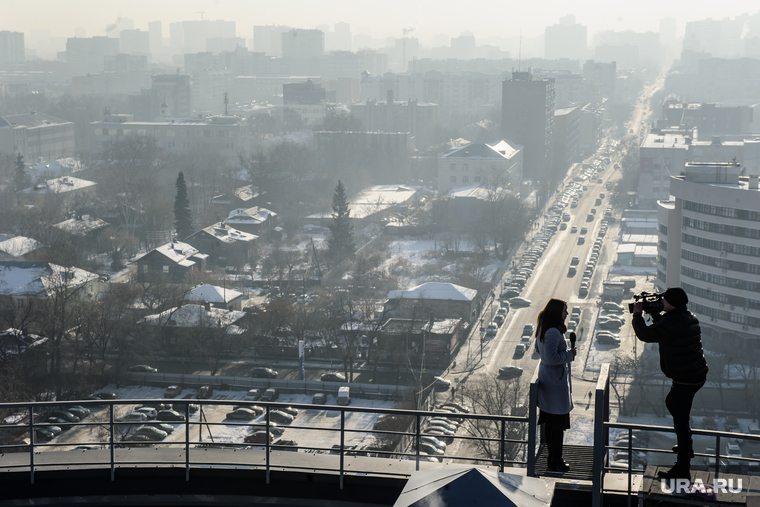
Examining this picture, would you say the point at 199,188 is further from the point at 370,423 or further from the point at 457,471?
the point at 457,471

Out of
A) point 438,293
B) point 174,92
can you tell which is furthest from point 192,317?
point 174,92

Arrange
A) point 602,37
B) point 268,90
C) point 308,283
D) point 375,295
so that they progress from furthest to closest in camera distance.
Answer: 1. point 602,37
2. point 268,90
3. point 308,283
4. point 375,295

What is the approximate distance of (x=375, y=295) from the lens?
17.1 meters

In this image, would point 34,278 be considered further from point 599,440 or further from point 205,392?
point 599,440

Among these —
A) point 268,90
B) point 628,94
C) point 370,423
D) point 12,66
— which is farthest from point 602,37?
point 370,423

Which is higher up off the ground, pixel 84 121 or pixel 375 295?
pixel 84 121

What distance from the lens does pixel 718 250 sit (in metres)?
13.4

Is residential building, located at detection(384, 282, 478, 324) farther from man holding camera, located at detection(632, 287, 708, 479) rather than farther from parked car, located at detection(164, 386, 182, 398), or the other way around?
man holding camera, located at detection(632, 287, 708, 479)

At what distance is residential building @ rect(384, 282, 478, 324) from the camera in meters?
15.0

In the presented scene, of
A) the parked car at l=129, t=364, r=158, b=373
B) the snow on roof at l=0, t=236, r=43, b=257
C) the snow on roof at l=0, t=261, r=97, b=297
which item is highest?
the snow on roof at l=0, t=261, r=97, b=297

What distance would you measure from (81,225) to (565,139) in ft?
72.7

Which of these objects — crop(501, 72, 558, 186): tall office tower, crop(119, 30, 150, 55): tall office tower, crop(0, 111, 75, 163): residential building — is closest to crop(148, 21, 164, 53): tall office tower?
crop(119, 30, 150, 55): tall office tower

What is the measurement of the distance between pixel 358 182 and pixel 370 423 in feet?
72.8

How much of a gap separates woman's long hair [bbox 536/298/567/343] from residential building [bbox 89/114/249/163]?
32905 mm
